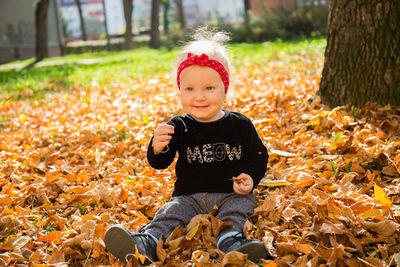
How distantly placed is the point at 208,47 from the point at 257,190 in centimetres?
100

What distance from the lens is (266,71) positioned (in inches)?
321

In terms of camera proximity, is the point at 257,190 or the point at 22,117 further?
the point at 22,117

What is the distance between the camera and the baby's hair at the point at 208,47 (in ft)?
7.78

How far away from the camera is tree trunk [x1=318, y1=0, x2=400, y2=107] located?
12.2 ft

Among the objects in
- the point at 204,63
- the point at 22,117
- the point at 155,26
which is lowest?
the point at 22,117

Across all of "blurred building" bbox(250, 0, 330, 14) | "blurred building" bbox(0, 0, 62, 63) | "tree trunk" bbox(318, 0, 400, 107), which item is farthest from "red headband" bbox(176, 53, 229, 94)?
"blurred building" bbox(0, 0, 62, 63)

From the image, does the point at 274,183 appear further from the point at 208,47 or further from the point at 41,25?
the point at 41,25

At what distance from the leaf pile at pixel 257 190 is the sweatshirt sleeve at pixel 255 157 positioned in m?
0.15

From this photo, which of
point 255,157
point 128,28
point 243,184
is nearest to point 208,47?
point 255,157

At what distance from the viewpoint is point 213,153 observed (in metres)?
2.43

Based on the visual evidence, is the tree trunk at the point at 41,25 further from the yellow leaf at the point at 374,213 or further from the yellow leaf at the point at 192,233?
the yellow leaf at the point at 374,213

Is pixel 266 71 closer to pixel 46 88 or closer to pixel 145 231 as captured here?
pixel 46 88

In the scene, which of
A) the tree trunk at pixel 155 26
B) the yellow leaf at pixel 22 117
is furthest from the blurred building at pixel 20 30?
the yellow leaf at pixel 22 117

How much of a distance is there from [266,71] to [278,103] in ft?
11.5
